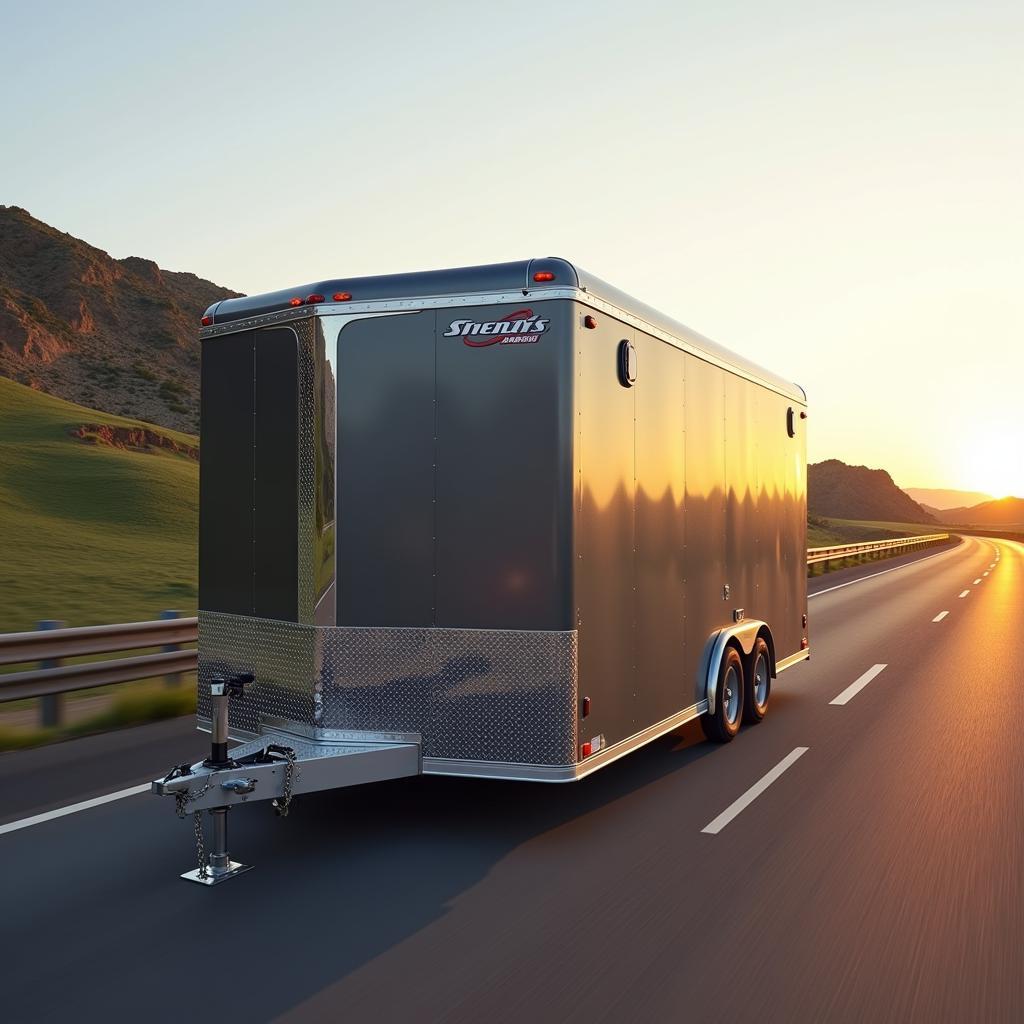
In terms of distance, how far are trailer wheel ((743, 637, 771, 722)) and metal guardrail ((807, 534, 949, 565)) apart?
59.1ft

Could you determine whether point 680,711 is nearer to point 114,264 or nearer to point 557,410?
point 557,410

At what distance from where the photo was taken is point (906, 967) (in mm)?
4520

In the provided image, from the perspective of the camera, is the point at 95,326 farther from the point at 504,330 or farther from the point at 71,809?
the point at 504,330

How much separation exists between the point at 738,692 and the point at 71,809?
5.43 m

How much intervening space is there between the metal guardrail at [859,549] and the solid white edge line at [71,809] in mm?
22573

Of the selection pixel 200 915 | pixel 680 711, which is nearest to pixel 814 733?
pixel 680 711

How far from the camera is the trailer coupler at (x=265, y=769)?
208 inches

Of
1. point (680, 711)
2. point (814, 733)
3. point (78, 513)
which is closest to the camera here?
point (680, 711)

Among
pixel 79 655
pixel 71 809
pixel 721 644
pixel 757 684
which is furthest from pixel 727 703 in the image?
pixel 79 655

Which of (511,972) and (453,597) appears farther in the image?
(453,597)

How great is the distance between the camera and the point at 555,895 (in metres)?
5.38

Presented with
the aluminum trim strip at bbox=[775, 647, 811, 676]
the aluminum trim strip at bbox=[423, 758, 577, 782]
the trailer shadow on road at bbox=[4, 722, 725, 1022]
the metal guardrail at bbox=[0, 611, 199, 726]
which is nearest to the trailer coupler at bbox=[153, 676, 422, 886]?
the aluminum trim strip at bbox=[423, 758, 577, 782]

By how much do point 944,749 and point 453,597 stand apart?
4923mm

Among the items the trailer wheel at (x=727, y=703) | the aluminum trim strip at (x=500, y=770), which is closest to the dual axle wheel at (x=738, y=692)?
the trailer wheel at (x=727, y=703)
